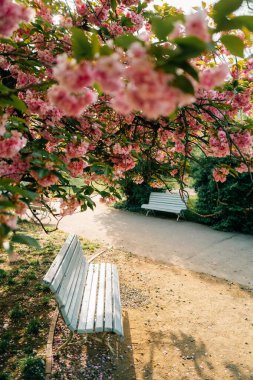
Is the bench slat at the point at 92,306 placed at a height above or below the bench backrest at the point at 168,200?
below

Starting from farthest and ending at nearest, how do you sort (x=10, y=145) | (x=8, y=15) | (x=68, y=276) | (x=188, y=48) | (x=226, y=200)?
1. (x=226, y=200)
2. (x=68, y=276)
3. (x=10, y=145)
4. (x=8, y=15)
5. (x=188, y=48)

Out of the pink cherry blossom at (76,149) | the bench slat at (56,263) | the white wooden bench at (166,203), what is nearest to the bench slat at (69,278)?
the bench slat at (56,263)

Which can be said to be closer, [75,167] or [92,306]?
[75,167]

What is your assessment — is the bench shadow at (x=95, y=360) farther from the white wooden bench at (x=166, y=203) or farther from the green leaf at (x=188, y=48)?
the white wooden bench at (x=166, y=203)

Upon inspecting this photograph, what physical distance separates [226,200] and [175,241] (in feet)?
5.83

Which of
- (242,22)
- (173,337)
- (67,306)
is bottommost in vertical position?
(173,337)

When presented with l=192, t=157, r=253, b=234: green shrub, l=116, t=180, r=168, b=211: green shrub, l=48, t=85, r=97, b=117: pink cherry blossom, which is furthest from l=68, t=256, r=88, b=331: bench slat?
l=116, t=180, r=168, b=211: green shrub

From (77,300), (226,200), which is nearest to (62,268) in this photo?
(77,300)

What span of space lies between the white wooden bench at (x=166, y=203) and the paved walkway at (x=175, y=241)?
318 mm

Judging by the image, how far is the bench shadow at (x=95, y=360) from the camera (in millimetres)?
2977

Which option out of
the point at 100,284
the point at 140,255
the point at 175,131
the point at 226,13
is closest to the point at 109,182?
the point at 175,131

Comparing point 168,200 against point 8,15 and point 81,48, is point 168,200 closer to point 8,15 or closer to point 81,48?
point 8,15

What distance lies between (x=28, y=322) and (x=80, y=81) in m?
3.63

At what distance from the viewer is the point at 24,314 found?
3955mm
